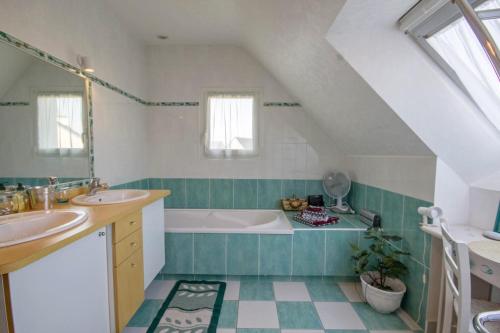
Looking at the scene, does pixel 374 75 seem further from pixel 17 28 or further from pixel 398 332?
pixel 17 28

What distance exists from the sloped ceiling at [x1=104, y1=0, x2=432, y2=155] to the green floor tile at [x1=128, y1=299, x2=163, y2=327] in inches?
92.2

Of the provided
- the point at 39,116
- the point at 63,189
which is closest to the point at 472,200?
the point at 63,189

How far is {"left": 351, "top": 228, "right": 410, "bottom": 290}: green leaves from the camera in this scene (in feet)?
6.05

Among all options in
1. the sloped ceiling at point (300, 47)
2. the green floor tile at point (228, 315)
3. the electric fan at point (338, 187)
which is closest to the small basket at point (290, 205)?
the electric fan at point (338, 187)

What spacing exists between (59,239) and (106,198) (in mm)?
1011

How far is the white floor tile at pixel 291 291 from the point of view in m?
2.06

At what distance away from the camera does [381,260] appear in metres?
2.01

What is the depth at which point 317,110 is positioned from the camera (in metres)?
2.62

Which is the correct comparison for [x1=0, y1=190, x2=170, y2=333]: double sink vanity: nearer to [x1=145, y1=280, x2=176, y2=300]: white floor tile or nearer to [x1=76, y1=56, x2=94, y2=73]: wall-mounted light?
[x1=145, y1=280, x2=176, y2=300]: white floor tile

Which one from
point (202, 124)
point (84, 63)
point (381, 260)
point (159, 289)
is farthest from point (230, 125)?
point (381, 260)

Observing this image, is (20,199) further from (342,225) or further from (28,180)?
(342,225)

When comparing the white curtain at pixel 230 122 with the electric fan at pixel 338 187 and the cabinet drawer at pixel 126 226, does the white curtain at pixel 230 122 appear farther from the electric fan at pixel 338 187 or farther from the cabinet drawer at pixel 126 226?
the cabinet drawer at pixel 126 226

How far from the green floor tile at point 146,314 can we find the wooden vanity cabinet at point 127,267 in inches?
9.1

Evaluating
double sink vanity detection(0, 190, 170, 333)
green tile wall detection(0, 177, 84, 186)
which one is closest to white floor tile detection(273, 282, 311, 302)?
double sink vanity detection(0, 190, 170, 333)
